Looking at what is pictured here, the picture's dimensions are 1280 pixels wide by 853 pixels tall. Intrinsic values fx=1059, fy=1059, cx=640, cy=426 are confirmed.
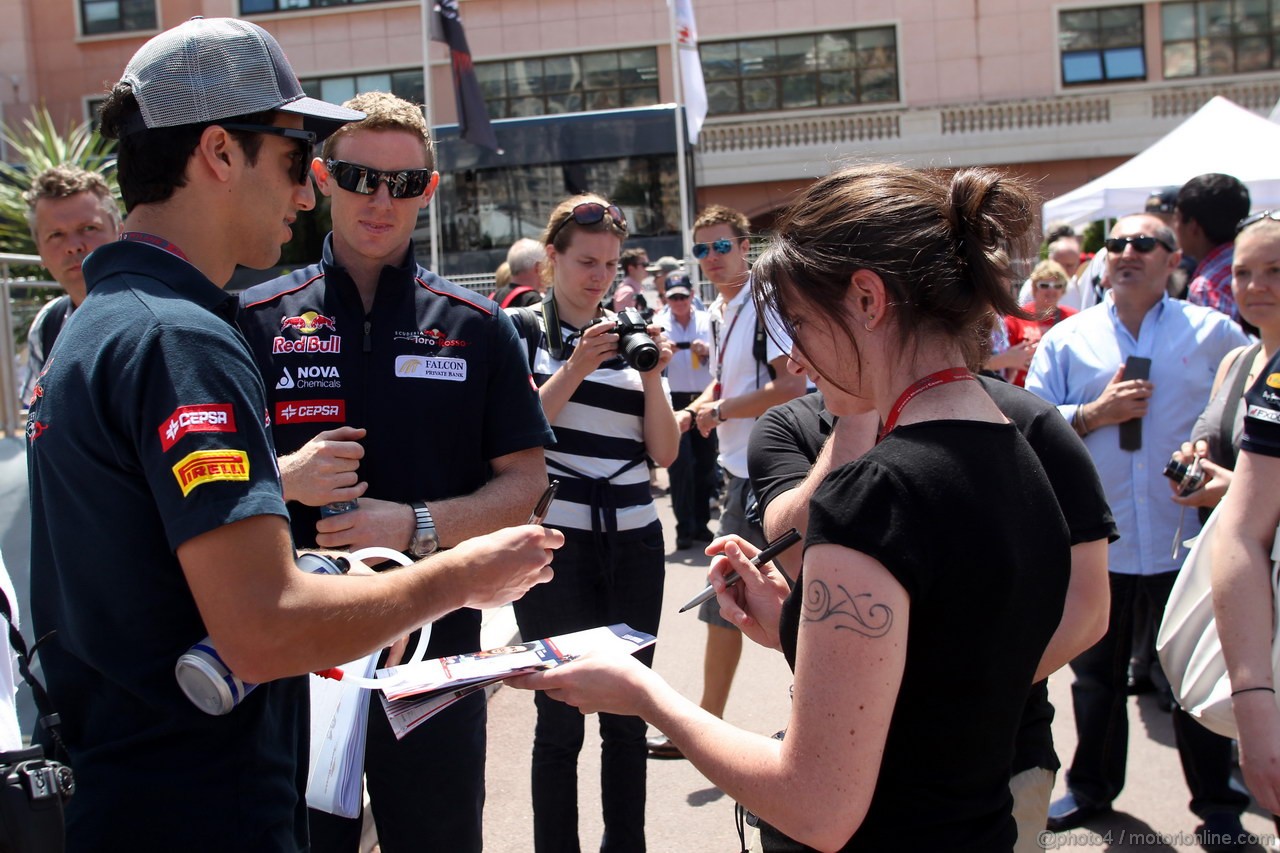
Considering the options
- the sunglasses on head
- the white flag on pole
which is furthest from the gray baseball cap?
the white flag on pole

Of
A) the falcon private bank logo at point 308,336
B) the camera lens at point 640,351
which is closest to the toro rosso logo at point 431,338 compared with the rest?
the falcon private bank logo at point 308,336

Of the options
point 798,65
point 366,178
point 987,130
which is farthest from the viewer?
point 798,65

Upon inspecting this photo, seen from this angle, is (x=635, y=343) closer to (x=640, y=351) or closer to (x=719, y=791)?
(x=640, y=351)

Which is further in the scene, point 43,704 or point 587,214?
point 587,214

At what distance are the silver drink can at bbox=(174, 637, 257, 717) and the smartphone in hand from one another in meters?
3.76

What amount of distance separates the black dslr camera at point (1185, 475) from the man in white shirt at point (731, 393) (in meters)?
1.56

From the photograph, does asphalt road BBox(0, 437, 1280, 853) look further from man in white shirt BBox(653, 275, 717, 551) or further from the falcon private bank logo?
man in white shirt BBox(653, 275, 717, 551)

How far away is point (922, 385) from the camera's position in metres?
1.74

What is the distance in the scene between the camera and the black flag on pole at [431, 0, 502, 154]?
16.0m

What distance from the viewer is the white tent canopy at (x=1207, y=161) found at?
29.8ft

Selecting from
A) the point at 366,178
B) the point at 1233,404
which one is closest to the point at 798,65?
the point at 1233,404

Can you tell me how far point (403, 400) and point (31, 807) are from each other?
1.41m

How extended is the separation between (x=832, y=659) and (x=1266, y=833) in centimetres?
351

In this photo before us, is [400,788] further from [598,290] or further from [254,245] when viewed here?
[598,290]
